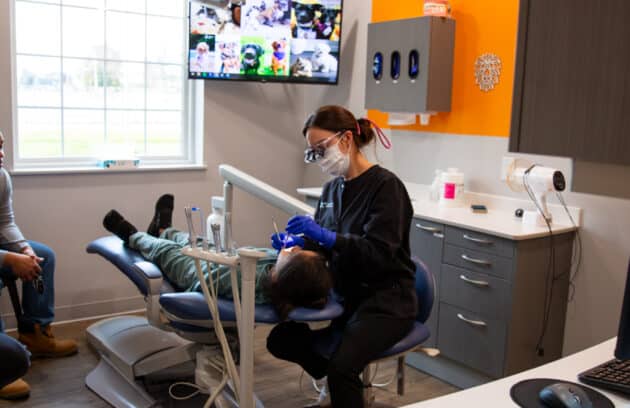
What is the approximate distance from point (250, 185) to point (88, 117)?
213 centimetres

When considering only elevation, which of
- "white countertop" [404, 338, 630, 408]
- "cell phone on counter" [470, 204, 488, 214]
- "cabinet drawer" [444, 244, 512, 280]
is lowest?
"cabinet drawer" [444, 244, 512, 280]

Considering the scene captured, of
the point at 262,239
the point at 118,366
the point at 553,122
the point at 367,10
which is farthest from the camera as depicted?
the point at 262,239

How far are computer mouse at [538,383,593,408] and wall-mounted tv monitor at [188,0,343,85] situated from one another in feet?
10.8

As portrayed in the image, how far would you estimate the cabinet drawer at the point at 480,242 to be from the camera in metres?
3.10

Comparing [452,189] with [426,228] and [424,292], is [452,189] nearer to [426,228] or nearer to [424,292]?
[426,228]

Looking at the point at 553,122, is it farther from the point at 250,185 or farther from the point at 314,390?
the point at 314,390

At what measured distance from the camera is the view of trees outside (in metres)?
3.99

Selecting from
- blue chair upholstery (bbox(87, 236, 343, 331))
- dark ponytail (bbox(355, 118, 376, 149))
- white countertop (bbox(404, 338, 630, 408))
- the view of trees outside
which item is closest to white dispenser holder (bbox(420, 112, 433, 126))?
dark ponytail (bbox(355, 118, 376, 149))

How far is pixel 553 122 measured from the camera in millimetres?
1013

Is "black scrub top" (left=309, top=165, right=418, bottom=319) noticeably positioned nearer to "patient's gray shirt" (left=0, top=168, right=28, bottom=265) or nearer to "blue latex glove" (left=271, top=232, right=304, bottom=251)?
"blue latex glove" (left=271, top=232, right=304, bottom=251)

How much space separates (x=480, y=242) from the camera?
126 inches

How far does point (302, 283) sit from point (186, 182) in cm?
226

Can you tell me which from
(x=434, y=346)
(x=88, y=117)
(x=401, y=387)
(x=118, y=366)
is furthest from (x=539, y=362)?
(x=88, y=117)

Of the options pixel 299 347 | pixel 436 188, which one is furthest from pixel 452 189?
pixel 299 347
